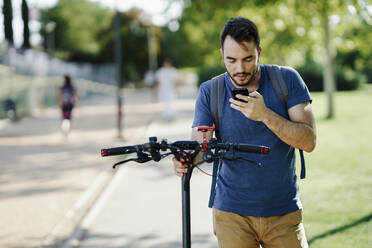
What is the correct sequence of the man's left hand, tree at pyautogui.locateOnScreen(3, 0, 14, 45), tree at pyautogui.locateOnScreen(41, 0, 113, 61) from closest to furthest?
the man's left hand
tree at pyautogui.locateOnScreen(3, 0, 14, 45)
tree at pyautogui.locateOnScreen(41, 0, 113, 61)

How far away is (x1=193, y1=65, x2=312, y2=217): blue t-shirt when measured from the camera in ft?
8.40

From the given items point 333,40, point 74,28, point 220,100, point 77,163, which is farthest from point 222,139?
point 74,28

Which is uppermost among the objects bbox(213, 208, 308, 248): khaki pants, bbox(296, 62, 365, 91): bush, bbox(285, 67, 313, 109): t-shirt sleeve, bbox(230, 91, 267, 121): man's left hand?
bbox(296, 62, 365, 91): bush

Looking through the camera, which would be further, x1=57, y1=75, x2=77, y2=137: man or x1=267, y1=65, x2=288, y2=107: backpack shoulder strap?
x1=57, y1=75, x2=77, y2=137: man

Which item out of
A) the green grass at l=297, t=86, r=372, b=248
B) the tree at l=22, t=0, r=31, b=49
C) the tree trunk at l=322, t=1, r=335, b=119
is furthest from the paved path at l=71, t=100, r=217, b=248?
the tree at l=22, t=0, r=31, b=49

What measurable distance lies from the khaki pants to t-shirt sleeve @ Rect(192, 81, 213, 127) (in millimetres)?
498

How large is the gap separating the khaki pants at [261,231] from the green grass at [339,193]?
99.6 inches

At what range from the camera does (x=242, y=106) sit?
2.34 meters

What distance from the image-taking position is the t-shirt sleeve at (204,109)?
2.64 meters

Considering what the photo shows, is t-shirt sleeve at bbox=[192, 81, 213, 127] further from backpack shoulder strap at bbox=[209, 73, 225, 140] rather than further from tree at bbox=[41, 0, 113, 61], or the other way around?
tree at bbox=[41, 0, 113, 61]

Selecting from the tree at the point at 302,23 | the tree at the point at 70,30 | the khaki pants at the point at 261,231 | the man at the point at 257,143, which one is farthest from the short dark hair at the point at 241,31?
the tree at the point at 70,30

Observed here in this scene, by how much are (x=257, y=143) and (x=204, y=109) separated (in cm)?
33

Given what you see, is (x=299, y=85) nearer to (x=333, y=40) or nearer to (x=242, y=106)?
(x=242, y=106)

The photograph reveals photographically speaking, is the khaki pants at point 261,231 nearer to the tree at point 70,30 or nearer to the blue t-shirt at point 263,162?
the blue t-shirt at point 263,162
